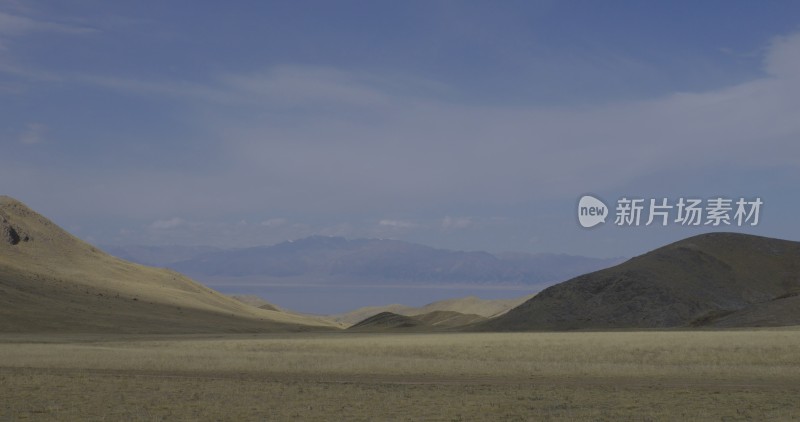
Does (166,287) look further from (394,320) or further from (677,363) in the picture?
(677,363)

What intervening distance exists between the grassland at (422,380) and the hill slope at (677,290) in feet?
115

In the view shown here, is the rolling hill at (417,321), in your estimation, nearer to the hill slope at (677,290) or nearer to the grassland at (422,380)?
the hill slope at (677,290)

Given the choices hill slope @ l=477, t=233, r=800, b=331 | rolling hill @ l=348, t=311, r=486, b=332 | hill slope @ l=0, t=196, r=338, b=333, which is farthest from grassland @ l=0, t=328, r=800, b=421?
rolling hill @ l=348, t=311, r=486, b=332

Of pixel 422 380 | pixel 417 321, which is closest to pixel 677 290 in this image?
pixel 417 321

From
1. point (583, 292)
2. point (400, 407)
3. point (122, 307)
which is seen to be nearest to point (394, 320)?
point (583, 292)

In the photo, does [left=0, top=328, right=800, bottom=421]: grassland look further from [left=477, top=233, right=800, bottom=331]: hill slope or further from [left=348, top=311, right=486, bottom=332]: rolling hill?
[left=348, top=311, right=486, bottom=332]: rolling hill

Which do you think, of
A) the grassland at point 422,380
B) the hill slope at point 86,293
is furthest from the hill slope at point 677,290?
the grassland at point 422,380

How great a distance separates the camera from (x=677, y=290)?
294 ft

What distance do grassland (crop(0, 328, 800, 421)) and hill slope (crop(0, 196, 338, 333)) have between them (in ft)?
98.1

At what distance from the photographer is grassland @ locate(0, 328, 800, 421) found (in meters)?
22.5

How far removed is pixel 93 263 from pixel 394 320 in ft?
134

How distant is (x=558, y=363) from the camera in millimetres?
37219

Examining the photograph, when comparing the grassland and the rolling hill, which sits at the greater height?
the rolling hill

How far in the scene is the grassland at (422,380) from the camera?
22.5 meters
